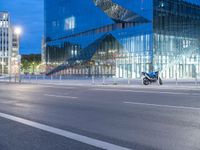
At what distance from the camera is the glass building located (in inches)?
2336

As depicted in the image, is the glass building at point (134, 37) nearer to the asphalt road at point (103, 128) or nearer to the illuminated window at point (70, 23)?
the illuminated window at point (70, 23)

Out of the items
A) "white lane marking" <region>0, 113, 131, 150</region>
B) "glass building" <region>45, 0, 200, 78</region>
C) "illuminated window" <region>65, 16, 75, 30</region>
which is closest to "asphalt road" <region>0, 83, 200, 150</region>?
"white lane marking" <region>0, 113, 131, 150</region>

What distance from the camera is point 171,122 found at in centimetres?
1035

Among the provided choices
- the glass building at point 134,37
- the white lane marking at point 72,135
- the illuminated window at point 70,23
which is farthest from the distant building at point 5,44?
the white lane marking at point 72,135

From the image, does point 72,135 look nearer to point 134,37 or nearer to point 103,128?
point 103,128

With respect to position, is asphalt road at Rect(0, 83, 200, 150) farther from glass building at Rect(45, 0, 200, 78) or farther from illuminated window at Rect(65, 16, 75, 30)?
illuminated window at Rect(65, 16, 75, 30)

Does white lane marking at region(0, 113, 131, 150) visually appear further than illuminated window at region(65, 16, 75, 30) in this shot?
No

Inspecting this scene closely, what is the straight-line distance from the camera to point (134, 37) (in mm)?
62250

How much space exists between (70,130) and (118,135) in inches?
53.2

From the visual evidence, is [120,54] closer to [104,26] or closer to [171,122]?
[104,26]

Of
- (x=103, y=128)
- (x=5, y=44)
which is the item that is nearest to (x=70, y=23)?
(x=103, y=128)

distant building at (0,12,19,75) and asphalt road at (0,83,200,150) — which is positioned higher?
distant building at (0,12,19,75)

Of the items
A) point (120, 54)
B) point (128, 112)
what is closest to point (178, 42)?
point (120, 54)

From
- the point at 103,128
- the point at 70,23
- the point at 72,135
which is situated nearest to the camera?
the point at 72,135
